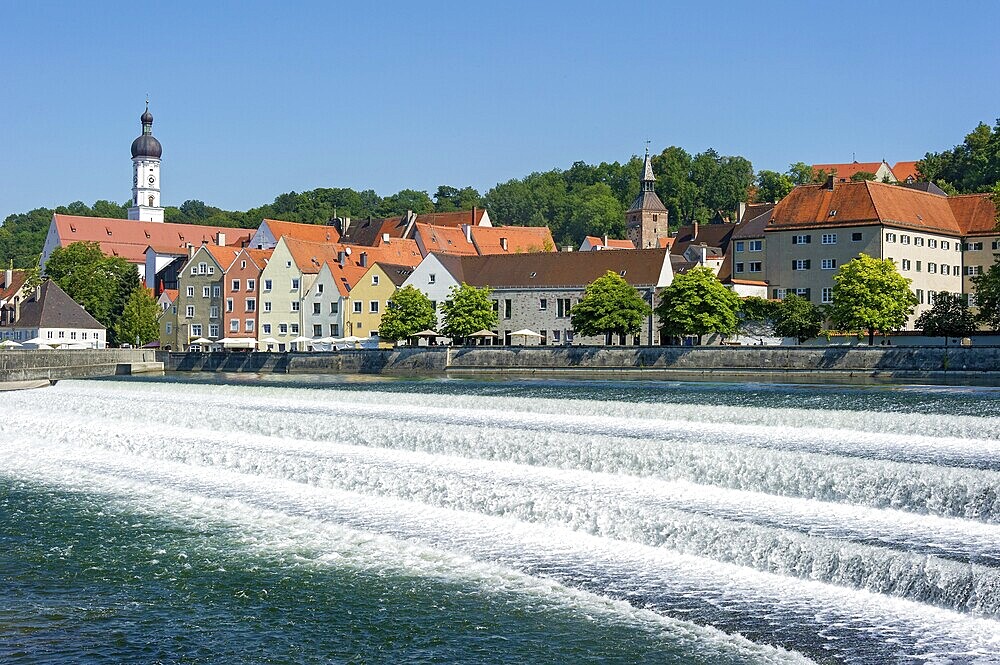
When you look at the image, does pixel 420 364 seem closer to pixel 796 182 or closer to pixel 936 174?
pixel 936 174

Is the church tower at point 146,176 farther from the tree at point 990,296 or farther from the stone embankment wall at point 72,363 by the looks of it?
the tree at point 990,296

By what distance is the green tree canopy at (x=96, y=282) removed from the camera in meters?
105

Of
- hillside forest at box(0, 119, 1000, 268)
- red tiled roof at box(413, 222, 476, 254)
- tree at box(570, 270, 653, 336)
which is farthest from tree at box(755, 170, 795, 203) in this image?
tree at box(570, 270, 653, 336)

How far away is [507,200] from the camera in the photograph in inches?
7052

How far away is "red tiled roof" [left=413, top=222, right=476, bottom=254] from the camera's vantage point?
107250 mm

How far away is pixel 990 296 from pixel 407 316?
34.9 metres

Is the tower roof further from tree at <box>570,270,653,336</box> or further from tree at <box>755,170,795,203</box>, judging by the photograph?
tree at <box>570,270,653,336</box>

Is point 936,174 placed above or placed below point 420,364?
above

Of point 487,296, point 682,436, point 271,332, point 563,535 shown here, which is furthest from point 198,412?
point 271,332

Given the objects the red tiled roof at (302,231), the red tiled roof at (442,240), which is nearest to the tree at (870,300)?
the red tiled roof at (442,240)

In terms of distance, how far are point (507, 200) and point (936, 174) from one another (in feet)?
227

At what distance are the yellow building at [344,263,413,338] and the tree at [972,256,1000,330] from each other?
4062cm

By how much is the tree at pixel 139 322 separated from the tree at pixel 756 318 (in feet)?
161

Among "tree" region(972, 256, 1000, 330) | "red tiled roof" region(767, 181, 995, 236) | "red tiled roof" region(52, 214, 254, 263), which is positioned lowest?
"tree" region(972, 256, 1000, 330)
